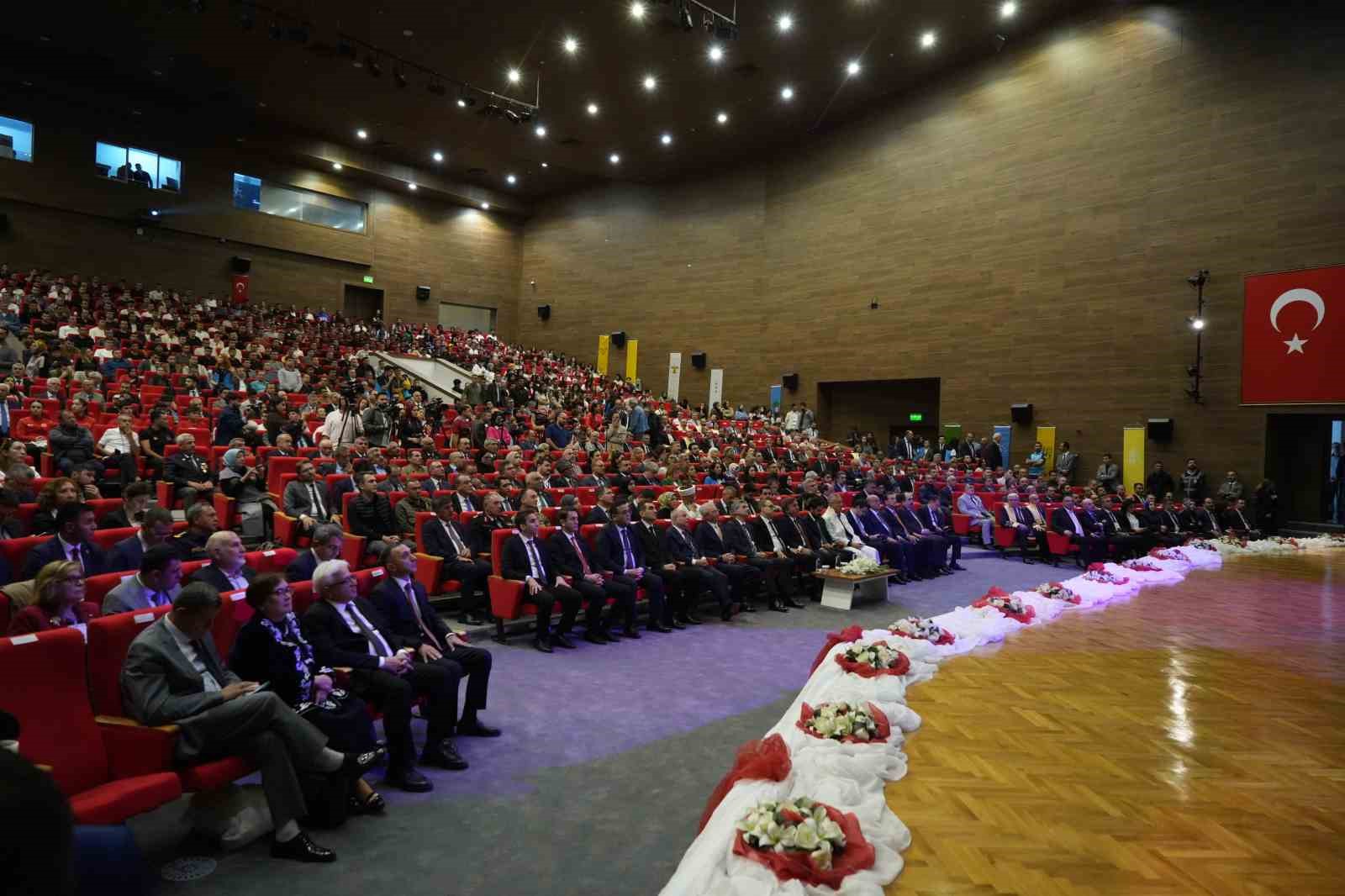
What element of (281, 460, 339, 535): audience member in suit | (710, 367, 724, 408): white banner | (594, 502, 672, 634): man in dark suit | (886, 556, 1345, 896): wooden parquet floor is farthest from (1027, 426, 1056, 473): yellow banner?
(281, 460, 339, 535): audience member in suit

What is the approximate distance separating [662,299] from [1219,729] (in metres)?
18.3

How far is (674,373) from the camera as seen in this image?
2014cm

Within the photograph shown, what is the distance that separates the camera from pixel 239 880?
2248 mm

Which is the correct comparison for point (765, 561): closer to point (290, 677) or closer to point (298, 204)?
point (290, 677)

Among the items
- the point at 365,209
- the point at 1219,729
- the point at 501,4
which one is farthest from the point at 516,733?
the point at 365,209

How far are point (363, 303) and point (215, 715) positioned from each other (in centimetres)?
2115

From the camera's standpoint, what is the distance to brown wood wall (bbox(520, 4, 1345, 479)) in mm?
11711

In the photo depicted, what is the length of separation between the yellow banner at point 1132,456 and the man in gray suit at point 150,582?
45.4ft

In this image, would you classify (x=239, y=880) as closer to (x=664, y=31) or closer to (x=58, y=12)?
(x=664, y=31)

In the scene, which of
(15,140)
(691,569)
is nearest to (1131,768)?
(691,569)

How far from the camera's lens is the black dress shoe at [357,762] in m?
2.62

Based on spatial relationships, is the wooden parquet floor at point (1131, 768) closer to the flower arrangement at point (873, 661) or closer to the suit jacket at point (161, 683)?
the flower arrangement at point (873, 661)

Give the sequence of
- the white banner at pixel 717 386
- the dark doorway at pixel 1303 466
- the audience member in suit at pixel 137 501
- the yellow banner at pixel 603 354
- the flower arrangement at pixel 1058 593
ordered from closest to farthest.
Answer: the audience member in suit at pixel 137 501 → the flower arrangement at pixel 1058 593 → the dark doorway at pixel 1303 466 → the white banner at pixel 717 386 → the yellow banner at pixel 603 354

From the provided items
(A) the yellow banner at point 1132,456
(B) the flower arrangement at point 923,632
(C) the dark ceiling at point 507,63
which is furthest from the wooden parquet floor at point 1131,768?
(C) the dark ceiling at point 507,63
